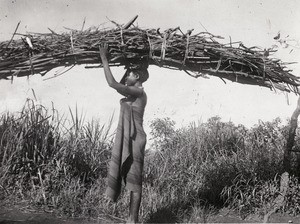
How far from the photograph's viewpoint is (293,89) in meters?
4.86

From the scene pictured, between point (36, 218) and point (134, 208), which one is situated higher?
point (134, 208)

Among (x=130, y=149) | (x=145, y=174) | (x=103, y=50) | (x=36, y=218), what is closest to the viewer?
(x=103, y=50)

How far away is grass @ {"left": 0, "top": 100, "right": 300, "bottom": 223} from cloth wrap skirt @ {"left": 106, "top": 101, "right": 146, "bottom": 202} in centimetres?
90

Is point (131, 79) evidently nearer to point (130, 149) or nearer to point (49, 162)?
point (130, 149)

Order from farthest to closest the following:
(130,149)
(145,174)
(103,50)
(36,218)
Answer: (145,174) < (36,218) < (130,149) < (103,50)

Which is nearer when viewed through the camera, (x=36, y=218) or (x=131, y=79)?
(x=131, y=79)

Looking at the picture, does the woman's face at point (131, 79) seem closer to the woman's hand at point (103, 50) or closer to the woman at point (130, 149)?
the woman at point (130, 149)

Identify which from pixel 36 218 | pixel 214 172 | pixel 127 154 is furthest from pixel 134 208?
pixel 214 172

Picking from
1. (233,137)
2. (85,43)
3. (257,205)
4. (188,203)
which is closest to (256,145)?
(233,137)

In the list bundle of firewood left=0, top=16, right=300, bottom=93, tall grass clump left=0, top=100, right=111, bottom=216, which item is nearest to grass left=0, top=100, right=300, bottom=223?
tall grass clump left=0, top=100, right=111, bottom=216

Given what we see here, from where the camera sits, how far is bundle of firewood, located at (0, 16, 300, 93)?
403cm

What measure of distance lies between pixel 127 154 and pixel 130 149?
0.09 m

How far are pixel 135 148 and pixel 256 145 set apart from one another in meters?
3.99

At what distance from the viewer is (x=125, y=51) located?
4.07 m
